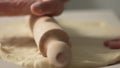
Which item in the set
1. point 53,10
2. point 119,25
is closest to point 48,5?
point 53,10

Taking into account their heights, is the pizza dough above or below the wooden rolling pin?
below

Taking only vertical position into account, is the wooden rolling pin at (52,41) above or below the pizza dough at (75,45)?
above

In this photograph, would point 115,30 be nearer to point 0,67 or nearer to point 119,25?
point 119,25
